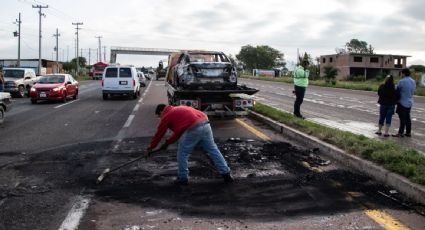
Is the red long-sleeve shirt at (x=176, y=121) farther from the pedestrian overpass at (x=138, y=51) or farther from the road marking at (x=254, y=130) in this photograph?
the pedestrian overpass at (x=138, y=51)

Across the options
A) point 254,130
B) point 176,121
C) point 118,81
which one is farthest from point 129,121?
point 118,81

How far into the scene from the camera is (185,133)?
6.88 metres

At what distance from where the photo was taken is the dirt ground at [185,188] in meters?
5.56

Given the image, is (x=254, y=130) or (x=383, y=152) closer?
(x=383, y=152)

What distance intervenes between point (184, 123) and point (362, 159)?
3.08 meters

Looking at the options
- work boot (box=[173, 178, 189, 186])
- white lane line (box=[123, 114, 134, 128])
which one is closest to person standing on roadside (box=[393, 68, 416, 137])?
work boot (box=[173, 178, 189, 186])

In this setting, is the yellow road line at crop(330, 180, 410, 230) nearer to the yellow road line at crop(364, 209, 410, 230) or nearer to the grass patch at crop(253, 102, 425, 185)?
the yellow road line at crop(364, 209, 410, 230)

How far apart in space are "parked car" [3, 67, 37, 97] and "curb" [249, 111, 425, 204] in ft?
65.2

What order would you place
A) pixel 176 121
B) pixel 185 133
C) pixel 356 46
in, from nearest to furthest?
pixel 176 121 → pixel 185 133 → pixel 356 46

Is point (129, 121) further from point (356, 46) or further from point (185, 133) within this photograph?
point (356, 46)

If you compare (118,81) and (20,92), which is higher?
(118,81)

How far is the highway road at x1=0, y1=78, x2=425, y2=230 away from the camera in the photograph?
522 cm

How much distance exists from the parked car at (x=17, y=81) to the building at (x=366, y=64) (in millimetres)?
73667

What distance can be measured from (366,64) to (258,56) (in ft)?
199
